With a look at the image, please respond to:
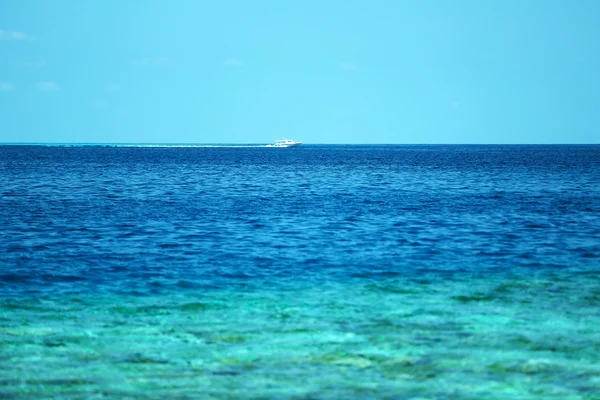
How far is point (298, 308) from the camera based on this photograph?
51.6 feet

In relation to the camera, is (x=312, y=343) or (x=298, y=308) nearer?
(x=312, y=343)

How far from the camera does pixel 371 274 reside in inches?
789

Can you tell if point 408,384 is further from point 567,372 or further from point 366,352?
point 567,372

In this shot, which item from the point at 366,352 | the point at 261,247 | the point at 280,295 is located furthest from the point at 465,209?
the point at 366,352

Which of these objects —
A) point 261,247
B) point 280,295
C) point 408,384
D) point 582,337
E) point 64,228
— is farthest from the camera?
point 64,228

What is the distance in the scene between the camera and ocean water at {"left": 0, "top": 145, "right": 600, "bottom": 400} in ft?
36.0

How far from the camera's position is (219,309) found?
15.6 m

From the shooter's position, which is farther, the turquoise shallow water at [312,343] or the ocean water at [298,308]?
the ocean water at [298,308]

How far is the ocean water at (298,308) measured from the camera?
36.0 feet

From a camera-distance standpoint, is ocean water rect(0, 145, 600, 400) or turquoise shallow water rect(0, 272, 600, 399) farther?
ocean water rect(0, 145, 600, 400)

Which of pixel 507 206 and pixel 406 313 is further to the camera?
pixel 507 206

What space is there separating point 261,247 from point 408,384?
1503 cm

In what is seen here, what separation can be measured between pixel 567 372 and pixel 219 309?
315 inches

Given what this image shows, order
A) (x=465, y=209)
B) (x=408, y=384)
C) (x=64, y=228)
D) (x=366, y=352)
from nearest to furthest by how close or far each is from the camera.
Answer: (x=408, y=384) < (x=366, y=352) < (x=64, y=228) < (x=465, y=209)
